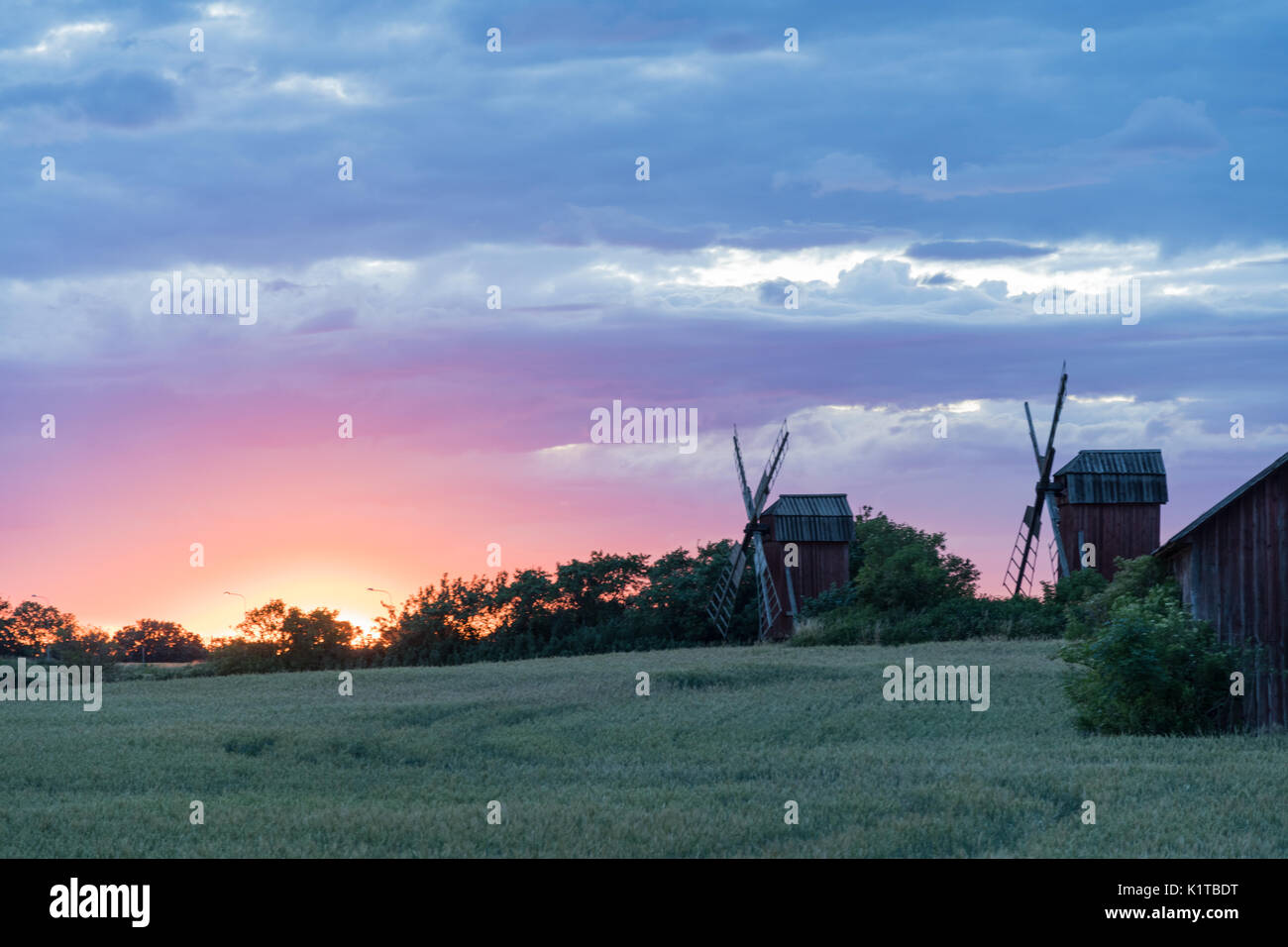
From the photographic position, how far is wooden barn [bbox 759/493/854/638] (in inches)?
2349

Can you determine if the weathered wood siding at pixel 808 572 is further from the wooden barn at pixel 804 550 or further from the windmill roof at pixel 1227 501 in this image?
the windmill roof at pixel 1227 501

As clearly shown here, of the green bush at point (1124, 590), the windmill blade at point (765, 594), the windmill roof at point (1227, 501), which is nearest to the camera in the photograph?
the windmill roof at point (1227, 501)

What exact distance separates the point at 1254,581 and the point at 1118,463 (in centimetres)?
3785

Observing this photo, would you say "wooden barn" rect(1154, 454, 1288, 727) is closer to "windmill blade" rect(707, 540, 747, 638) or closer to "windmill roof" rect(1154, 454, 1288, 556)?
"windmill roof" rect(1154, 454, 1288, 556)

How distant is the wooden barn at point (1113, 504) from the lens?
58000 millimetres

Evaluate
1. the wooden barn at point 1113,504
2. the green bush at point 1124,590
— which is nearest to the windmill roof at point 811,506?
the wooden barn at point 1113,504

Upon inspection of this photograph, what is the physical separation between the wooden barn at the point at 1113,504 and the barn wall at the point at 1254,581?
3480cm

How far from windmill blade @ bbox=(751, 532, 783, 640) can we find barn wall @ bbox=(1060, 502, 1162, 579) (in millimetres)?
14818

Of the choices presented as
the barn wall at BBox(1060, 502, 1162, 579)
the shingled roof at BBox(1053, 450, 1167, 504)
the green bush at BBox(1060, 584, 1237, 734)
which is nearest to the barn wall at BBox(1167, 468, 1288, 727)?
the green bush at BBox(1060, 584, 1237, 734)

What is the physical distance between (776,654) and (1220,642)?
23.7 meters

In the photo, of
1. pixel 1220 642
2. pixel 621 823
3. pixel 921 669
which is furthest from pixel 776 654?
pixel 621 823

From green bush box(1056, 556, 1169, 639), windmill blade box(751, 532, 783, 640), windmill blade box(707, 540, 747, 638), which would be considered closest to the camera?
green bush box(1056, 556, 1169, 639)

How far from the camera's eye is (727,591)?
62.8 m
